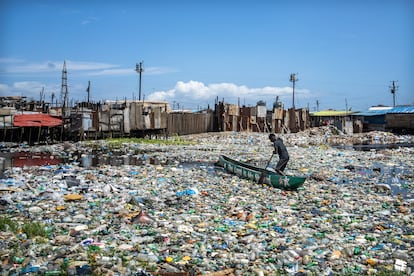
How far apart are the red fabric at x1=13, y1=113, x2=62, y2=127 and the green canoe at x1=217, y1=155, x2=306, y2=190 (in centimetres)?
1352

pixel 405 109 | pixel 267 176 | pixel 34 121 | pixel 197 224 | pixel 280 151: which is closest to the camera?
pixel 197 224

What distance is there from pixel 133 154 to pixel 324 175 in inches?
378

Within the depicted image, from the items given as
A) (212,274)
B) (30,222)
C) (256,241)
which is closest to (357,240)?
(256,241)

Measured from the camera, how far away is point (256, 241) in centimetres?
600

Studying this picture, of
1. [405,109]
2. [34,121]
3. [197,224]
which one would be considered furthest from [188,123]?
[197,224]

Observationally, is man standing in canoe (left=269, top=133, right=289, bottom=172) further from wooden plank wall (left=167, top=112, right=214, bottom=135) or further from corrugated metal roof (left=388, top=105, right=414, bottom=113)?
corrugated metal roof (left=388, top=105, right=414, bottom=113)

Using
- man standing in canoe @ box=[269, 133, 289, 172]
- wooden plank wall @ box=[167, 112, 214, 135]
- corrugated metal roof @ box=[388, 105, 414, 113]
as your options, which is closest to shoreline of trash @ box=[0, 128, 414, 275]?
man standing in canoe @ box=[269, 133, 289, 172]

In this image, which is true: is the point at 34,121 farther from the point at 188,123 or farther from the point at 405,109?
the point at 405,109

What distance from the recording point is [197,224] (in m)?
6.79

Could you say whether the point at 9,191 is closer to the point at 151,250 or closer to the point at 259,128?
the point at 151,250

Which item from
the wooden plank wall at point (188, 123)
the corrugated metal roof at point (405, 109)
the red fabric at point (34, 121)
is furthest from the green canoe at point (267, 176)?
the corrugated metal roof at point (405, 109)

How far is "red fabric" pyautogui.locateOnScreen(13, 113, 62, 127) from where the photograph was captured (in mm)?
22125

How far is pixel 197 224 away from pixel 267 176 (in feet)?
13.8

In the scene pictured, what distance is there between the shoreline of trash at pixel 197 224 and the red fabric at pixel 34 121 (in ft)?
33.8
